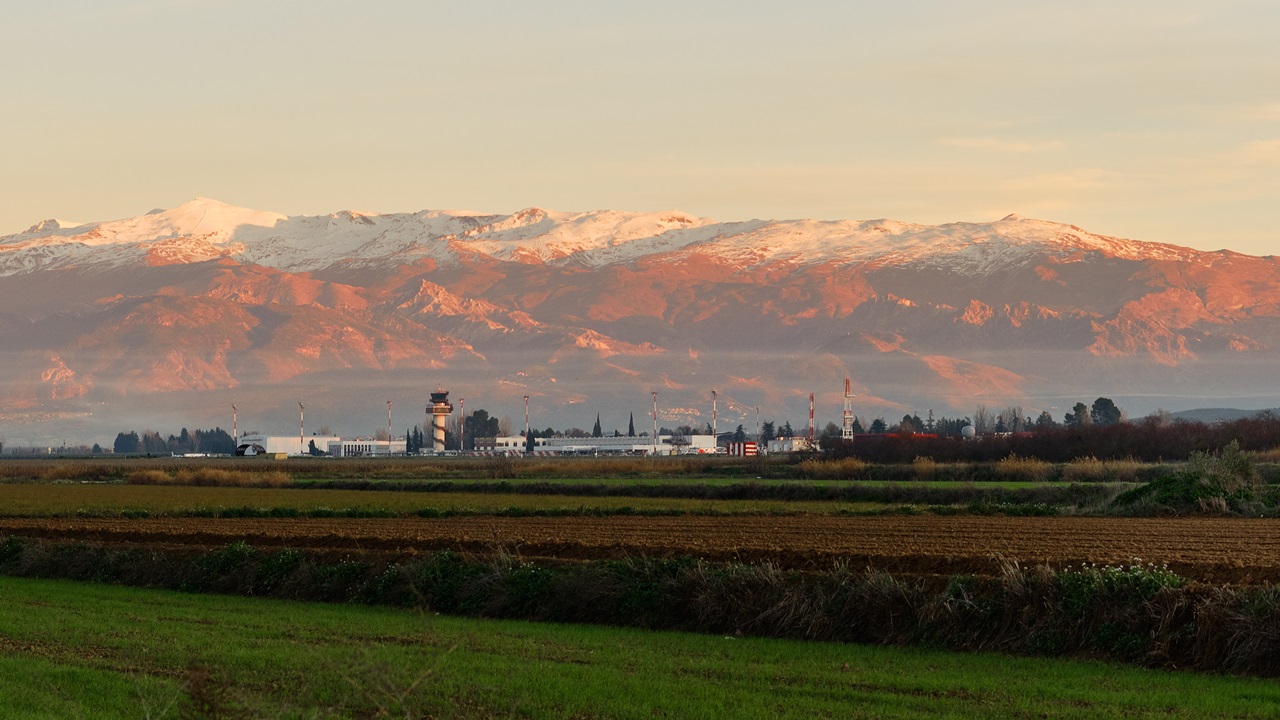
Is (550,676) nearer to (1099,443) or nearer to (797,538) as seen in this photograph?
(797,538)

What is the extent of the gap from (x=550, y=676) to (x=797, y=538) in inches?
817

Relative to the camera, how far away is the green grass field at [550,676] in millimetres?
19953

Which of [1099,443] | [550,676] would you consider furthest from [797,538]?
[1099,443]

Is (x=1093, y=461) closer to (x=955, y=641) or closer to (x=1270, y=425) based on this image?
(x=1270, y=425)

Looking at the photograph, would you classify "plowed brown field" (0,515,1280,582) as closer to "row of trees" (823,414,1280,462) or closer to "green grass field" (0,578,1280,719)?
"green grass field" (0,578,1280,719)

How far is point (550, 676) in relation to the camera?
72.6ft

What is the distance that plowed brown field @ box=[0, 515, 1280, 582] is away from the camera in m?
32.7

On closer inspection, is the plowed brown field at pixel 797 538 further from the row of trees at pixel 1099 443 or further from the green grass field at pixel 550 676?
the row of trees at pixel 1099 443

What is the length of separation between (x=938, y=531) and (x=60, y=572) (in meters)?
23.3

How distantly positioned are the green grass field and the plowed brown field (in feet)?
20.8

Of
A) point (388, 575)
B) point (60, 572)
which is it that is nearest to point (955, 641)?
point (388, 575)

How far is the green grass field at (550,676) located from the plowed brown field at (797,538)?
20.8ft

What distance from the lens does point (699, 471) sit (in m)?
132

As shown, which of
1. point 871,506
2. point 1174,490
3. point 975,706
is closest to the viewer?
point 975,706
